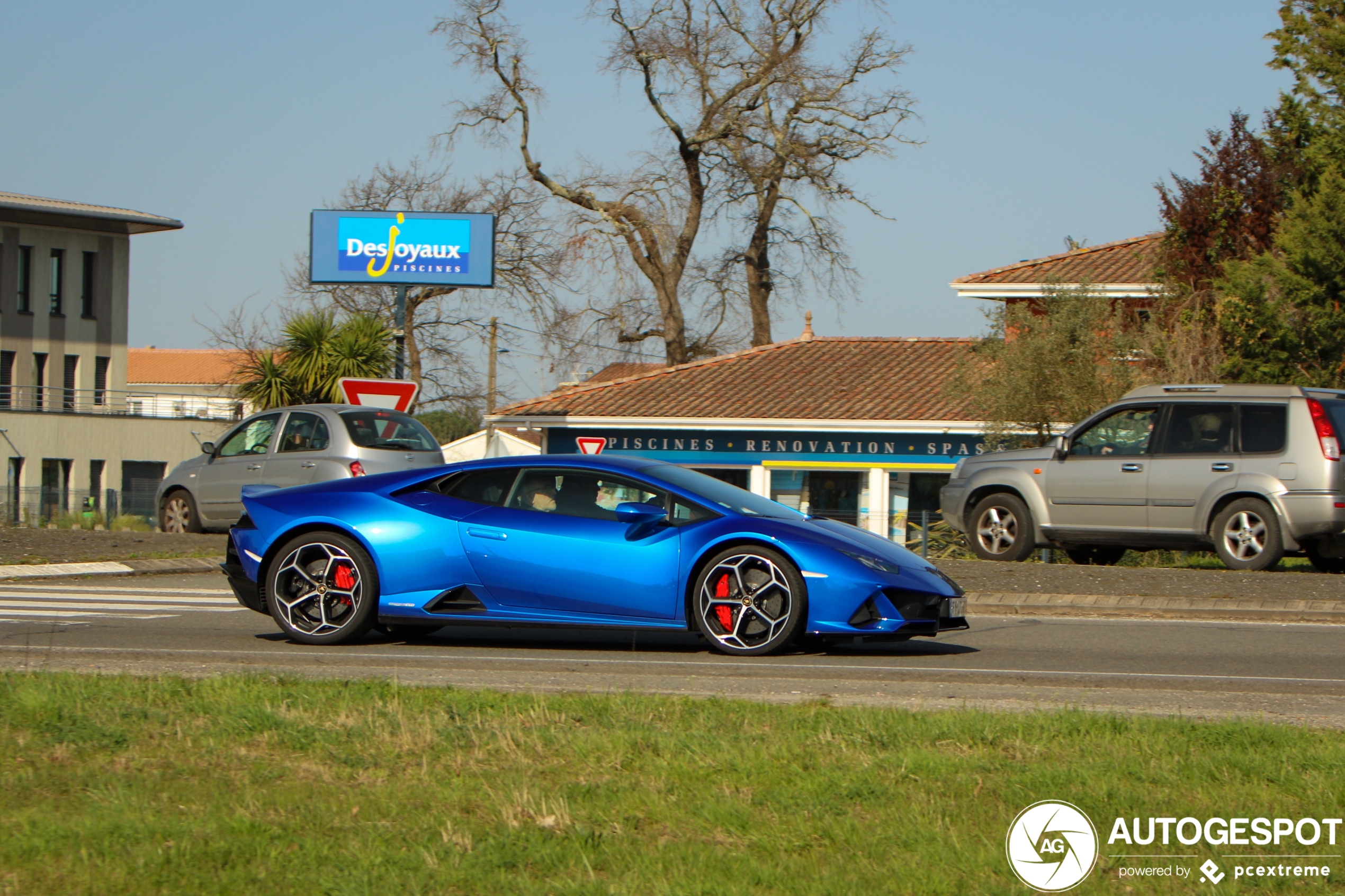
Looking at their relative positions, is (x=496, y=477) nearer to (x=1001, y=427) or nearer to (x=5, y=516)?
(x=1001, y=427)

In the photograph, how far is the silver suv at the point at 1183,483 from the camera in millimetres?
13727

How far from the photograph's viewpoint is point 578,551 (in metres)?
8.52

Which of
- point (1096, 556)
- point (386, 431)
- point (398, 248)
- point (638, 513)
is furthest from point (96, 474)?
point (638, 513)

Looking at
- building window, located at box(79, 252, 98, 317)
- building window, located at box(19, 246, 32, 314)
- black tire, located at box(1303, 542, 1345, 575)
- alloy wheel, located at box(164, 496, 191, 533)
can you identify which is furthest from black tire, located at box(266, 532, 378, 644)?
building window, located at box(79, 252, 98, 317)

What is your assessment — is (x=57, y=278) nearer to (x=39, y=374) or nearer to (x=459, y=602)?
(x=39, y=374)

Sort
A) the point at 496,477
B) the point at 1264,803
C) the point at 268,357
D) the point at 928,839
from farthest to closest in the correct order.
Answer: the point at 268,357 → the point at 496,477 → the point at 1264,803 → the point at 928,839

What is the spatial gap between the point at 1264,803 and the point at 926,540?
44.9 ft

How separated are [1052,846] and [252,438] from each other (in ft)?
48.2

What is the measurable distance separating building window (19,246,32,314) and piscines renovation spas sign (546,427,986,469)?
96.2ft

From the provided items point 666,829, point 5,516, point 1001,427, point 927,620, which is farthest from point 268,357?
point 666,829

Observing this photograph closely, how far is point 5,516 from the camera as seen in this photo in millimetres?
29344

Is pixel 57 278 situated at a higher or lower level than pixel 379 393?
higher

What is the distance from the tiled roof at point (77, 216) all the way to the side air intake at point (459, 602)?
48.7m

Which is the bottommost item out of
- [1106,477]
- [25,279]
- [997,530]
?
[997,530]
